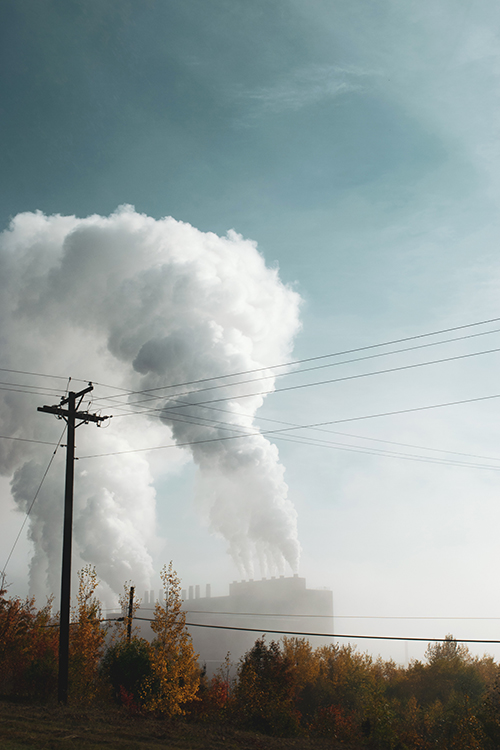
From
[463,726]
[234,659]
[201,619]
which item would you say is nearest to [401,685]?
[463,726]

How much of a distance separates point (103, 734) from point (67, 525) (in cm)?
782

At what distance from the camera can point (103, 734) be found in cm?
1675

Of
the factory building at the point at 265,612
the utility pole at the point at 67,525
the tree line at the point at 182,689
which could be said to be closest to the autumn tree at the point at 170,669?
the tree line at the point at 182,689

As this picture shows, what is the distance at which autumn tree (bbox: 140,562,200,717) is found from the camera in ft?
86.0

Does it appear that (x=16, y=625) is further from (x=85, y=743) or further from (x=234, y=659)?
(x=234, y=659)

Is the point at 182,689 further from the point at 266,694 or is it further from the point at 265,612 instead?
the point at 265,612

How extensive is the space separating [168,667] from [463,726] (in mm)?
18229

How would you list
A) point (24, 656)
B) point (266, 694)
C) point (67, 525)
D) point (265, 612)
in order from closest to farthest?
1. point (67, 525)
2. point (24, 656)
3. point (266, 694)
4. point (265, 612)

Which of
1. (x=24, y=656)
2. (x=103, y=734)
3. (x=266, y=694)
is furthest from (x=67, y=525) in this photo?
(x=266, y=694)

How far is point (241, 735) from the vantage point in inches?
816

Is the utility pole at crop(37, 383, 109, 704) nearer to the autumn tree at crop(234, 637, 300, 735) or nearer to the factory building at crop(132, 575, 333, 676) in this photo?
the autumn tree at crop(234, 637, 300, 735)

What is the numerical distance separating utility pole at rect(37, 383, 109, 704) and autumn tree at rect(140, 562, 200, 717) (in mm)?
6540

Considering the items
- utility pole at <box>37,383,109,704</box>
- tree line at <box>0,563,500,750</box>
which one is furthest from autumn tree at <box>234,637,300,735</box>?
utility pole at <box>37,383,109,704</box>

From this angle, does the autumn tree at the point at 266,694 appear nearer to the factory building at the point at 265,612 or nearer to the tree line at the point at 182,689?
the tree line at the point at 182,689
